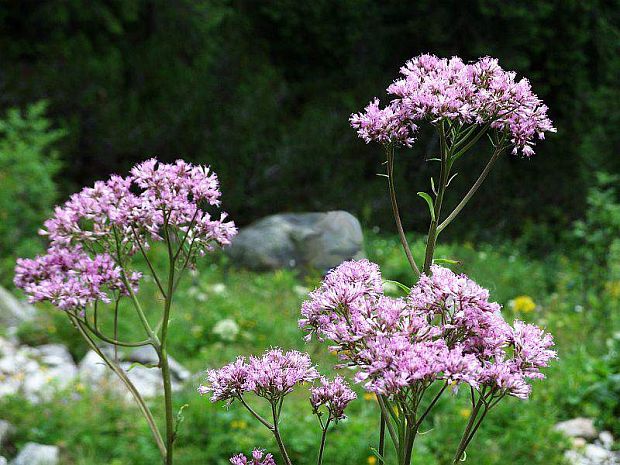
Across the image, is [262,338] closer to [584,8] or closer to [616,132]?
[616,132]

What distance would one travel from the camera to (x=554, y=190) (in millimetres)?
9422

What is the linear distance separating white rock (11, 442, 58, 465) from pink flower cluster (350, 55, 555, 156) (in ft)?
9.29

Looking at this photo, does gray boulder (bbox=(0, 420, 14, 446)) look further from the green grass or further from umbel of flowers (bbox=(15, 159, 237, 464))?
umbel of flowers (bbox=(15, 159, 237, 464))

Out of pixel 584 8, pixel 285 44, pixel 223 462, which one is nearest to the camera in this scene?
pixel 223 462

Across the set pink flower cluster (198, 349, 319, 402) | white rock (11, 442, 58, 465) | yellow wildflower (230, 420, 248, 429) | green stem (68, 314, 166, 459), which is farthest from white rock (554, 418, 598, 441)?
pink flower cluster (198, 349, 319, 402)

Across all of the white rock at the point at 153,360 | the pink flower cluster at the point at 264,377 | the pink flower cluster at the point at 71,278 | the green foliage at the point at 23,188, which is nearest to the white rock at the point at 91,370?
the white rock at the point at 153,360

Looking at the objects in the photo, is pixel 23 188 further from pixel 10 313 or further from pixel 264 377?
pixel 264 377

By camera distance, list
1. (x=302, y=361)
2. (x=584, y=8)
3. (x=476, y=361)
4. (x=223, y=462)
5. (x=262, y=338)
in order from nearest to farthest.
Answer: (x=476, y=361), (x=302, y=361), (x=223, y=462), (x=262, y=338), (x=584, y=8)

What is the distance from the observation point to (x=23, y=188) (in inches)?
281

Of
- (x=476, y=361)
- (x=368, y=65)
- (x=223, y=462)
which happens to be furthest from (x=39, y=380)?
(x=368, y=65)

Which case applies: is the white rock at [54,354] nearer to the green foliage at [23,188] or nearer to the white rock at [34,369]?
the white rock at [34,369]

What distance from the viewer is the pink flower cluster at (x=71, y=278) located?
1557mm

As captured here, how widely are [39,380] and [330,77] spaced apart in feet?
20.5

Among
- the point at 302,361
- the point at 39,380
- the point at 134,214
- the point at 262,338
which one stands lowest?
the point at 302,361
